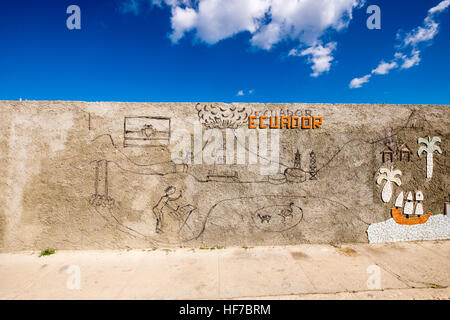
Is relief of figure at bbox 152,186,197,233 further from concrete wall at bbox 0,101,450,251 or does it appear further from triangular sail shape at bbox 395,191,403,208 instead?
triangular sail shape at bbox 395,191,403,208

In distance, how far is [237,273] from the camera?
2.98 metres

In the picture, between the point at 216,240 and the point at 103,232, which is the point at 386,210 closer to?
the point at 216,240

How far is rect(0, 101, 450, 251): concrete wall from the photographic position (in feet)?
11.9

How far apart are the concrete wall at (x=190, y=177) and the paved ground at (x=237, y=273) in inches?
12.6

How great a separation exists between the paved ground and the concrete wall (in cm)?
32

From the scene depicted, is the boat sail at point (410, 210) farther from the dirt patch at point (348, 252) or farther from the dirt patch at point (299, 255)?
the dirt patch at point (299, 255)

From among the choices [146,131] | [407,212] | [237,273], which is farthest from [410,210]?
[146,131]

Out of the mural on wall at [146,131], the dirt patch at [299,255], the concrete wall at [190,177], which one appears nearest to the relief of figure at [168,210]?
the concrete wall at [190,177]


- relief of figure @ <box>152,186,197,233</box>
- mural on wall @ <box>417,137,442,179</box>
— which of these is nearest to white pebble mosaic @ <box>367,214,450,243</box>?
mural on wall @ <box>417,137,442,179</box>

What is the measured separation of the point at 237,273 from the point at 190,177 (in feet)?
5.66

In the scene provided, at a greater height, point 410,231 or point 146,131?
point 146,131

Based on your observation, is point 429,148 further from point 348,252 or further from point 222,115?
point 222,115

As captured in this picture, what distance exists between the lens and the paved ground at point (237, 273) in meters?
2.58

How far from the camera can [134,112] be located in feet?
12.3
